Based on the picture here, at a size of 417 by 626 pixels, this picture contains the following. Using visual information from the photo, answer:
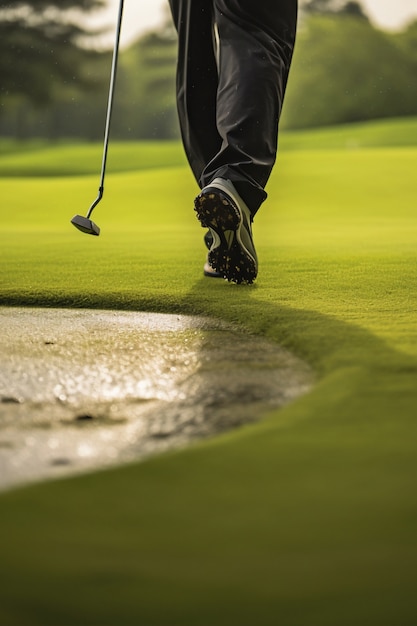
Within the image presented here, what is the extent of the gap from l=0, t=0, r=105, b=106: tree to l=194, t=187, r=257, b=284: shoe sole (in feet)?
86.4

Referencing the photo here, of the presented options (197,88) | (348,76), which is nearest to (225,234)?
(197,88)

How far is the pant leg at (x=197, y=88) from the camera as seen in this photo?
2.68 meters

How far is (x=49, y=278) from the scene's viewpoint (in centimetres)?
277

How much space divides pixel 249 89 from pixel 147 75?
128 feet

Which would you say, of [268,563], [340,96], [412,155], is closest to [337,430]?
[268,563]

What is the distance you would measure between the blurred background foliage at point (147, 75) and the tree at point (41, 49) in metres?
0.03

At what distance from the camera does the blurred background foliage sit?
1125 inches

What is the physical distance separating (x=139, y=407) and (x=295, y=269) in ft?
5.83

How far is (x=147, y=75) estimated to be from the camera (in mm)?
40125

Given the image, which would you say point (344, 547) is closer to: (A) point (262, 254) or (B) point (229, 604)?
(B) point (229, 604)

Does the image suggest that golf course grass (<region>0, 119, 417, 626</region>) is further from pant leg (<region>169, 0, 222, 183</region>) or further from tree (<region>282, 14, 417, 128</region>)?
tree (<region>282, 14, 417, 128</region>)

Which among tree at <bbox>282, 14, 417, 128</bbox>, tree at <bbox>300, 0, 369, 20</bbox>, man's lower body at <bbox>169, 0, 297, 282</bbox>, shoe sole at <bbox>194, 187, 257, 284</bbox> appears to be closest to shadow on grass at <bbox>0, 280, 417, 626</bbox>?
shoe sole at <bbox>194, 187, 257, 284</bbox>

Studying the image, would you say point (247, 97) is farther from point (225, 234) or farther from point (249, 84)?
point (225, 234)

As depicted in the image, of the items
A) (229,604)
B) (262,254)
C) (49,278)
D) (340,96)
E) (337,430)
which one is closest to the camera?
(229,604)
